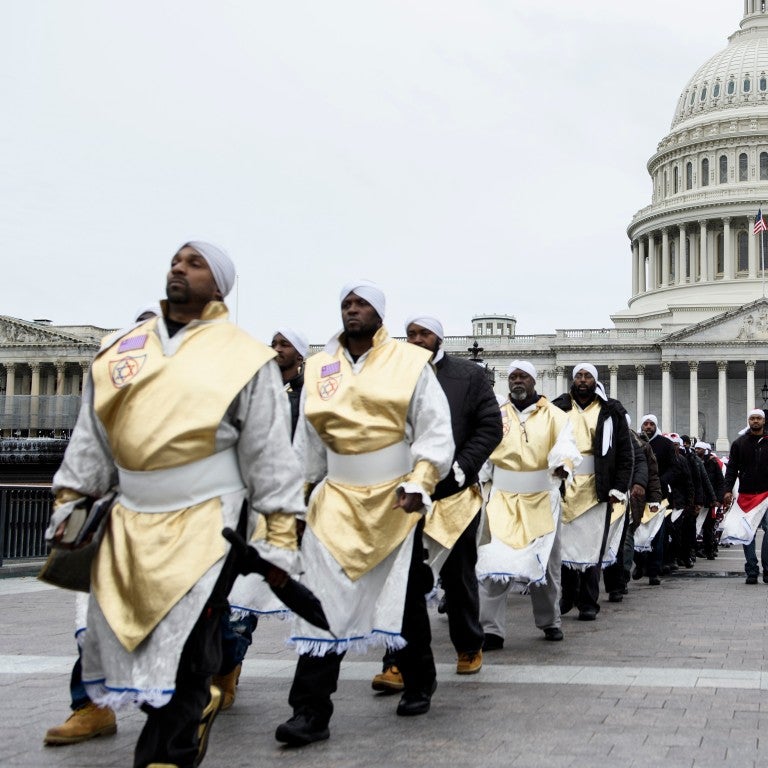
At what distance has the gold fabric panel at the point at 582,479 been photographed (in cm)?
1191

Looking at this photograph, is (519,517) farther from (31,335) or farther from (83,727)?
(31,335)

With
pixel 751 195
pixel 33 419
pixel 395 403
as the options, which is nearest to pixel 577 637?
pixel 395 403

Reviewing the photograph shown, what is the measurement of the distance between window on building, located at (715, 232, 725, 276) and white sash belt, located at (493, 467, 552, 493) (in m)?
83.6

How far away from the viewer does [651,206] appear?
95.8m

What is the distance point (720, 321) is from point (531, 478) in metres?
70.7

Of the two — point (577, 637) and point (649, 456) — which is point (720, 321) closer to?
point (649, 456)

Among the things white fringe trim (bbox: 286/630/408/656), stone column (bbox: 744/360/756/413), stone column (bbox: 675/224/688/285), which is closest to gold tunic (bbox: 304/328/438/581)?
white fringe trim (bbox: 286/630/408/656)

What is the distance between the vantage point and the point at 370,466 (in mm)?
6531

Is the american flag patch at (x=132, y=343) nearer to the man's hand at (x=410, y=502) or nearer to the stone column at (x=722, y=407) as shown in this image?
the man's hand at (x=410, y=502)

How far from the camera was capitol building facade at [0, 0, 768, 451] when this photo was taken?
78.6m

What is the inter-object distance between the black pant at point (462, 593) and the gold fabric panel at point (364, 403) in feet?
5.48

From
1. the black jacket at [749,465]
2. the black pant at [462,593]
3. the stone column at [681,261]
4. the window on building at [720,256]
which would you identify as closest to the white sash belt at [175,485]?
the black pant at [462,593]

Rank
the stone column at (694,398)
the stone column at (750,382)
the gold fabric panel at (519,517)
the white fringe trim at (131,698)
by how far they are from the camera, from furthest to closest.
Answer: the stone column at (694,398), the stone column at (750,382), the gold fabric panel at (519,517), the white fringe trim at (131,698)

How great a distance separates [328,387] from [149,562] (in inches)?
86.9
